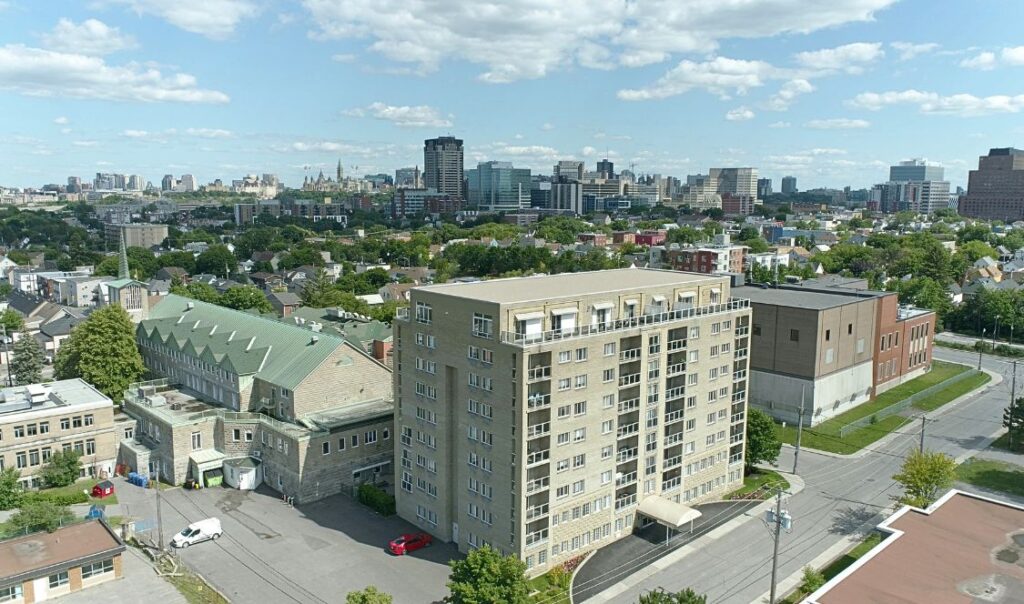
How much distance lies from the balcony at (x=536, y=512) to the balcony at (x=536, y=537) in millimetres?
1045

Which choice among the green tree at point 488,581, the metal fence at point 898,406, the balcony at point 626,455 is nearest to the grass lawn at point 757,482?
the balcony at point 626,455

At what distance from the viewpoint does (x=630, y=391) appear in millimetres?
50344

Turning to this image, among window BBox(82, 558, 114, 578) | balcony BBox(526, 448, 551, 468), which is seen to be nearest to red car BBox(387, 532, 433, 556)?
balcony BBox(526, 448, 551, 468)

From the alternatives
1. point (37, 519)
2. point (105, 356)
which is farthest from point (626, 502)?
point (105, 356)

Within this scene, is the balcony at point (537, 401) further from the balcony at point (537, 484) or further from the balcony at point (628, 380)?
the balcony at point (628, 380)

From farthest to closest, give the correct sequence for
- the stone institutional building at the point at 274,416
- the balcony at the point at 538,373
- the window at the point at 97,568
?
1. the stone institutional building at the point at 274,416
2. the window at the point at 97,568
3. the balcony at the point at 538,373

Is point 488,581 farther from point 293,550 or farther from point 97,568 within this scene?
point 97,568

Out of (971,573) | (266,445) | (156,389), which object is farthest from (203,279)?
(971,573)

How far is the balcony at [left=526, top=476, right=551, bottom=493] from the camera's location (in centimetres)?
4478

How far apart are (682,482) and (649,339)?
1307cm

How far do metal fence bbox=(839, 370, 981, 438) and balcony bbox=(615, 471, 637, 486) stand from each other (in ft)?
109

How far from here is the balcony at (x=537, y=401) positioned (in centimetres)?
4412

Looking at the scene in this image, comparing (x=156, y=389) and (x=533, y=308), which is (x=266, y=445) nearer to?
(x=156, y=389)

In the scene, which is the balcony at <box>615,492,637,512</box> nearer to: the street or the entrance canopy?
the entrance canopy
